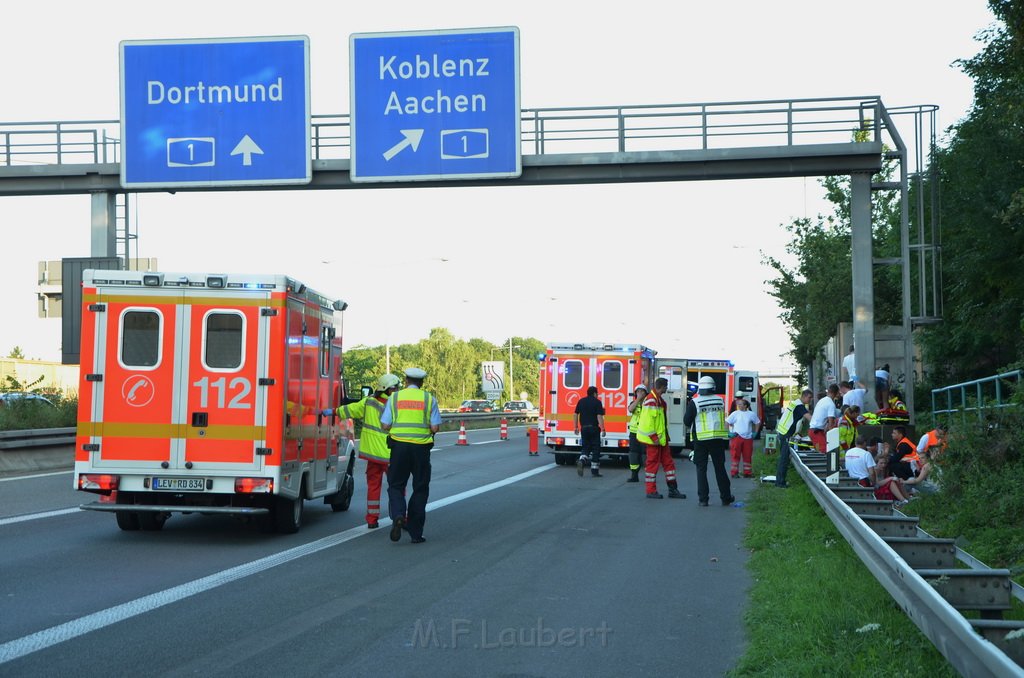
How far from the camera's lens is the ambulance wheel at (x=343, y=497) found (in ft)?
53.1

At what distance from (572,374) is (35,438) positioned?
38.0ft

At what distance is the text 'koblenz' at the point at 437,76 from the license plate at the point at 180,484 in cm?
966

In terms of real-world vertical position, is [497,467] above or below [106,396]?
below

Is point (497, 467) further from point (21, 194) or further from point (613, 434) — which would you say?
point (21, 194)

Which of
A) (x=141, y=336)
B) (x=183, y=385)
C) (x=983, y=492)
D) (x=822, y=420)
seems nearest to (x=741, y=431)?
(x=822, y=420)

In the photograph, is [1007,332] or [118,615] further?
[1007,332]

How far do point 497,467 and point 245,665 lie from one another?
19.5 meters

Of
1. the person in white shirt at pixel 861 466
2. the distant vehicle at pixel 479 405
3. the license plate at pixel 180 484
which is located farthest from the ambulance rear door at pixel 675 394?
the distant vehicle at pixel 479 405

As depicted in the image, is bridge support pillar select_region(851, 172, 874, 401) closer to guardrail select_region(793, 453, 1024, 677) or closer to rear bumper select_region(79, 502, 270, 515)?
guardrail select_region(793, 453, 1024, 677)

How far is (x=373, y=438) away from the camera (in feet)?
45.4

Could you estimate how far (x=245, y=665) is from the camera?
7.00m

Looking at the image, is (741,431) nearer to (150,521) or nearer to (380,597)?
(150,521)

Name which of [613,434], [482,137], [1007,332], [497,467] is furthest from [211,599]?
[1007,332]

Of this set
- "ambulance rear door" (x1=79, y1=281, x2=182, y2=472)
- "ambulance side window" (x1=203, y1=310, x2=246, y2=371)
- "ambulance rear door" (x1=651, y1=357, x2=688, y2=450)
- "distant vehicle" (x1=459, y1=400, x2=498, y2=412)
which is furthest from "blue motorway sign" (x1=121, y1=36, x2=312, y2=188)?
"distant vehicle" (x1=459, y1=400, x2=498, y2=412)
